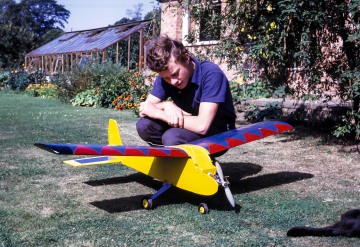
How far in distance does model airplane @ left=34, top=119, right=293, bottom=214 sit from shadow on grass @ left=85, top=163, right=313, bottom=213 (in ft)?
0.74

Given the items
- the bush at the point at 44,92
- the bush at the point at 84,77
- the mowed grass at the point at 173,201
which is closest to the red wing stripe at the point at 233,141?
the mowed grass at the point at 173,201

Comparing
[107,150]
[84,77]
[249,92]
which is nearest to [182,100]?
[107,150]

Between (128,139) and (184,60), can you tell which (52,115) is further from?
(184,60)

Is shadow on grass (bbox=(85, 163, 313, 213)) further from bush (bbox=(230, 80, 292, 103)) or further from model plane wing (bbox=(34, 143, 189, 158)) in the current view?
bush (bbox=(230, 80, 292, 103))

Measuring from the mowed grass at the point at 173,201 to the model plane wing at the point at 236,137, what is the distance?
0.51 meters

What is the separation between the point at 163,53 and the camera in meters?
3.66

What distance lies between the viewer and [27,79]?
24.7m

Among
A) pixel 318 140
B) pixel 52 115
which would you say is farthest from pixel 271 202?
pixel 52 115

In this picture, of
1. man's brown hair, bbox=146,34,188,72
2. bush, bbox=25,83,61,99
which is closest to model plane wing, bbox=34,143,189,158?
man's brown hair, bbox=146,34,188,72

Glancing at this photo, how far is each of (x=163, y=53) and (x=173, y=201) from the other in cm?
129

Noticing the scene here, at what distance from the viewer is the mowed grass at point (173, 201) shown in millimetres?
3064

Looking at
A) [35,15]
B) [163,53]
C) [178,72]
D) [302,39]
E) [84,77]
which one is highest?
[35,15]

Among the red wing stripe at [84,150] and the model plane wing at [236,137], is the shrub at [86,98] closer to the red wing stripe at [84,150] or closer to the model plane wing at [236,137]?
the model plane wing at [236,137]

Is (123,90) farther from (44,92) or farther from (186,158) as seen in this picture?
(186,158)
